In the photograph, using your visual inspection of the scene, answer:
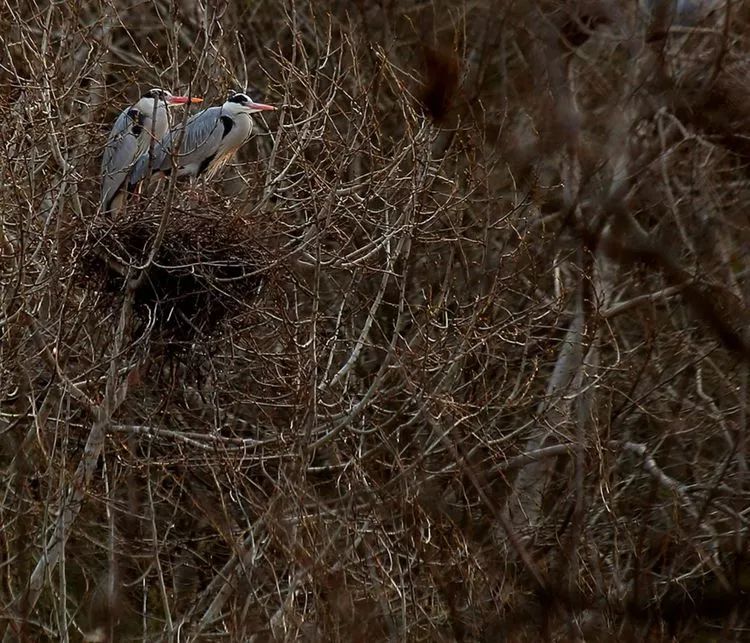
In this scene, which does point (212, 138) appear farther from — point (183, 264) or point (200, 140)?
point (183, 264)

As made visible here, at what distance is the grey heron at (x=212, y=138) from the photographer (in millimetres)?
8305

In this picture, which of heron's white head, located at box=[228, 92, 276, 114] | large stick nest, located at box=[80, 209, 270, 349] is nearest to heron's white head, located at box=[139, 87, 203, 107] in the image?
heron's white head, located at box=[228, 92, 276, 114]

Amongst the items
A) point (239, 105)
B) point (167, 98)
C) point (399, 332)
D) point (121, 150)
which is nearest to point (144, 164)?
point (121, 150)

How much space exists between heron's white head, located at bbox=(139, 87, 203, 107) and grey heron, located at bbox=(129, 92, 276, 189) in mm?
281

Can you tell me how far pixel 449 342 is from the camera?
8148 mm

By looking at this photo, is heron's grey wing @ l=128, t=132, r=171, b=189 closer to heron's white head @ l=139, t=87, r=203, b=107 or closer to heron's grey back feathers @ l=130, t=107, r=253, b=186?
heron's grey back feathers @ l=130, t=107, r=253, b=186

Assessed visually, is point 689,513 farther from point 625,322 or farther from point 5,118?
point 5,118

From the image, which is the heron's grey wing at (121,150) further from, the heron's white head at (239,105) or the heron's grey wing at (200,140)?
the heron's white head at (239,105)

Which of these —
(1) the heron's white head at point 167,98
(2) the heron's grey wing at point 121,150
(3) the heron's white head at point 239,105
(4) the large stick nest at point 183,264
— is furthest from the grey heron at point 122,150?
(4) the large stick nest at point 183,264

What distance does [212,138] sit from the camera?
858 centimetres

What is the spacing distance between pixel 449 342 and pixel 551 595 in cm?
499

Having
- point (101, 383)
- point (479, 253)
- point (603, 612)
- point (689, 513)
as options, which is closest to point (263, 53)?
point (479, 253)

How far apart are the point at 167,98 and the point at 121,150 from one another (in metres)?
1.23

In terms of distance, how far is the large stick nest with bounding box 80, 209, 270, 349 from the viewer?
691cm
